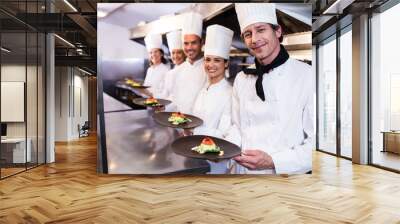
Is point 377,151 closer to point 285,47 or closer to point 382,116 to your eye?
point 382,116

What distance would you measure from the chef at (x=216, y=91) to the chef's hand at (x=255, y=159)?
0.46 metres

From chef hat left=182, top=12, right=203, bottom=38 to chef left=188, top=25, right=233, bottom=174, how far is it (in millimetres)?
165

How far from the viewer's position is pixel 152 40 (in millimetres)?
6242

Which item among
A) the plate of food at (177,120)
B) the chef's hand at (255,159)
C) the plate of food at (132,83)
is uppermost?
the plate of food at (132,83)

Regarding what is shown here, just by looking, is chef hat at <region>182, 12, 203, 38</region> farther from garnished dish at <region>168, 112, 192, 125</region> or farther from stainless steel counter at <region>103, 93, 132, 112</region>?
stainless steel counter at <region>103, 93, 132, 112</region>

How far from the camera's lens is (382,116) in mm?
7344

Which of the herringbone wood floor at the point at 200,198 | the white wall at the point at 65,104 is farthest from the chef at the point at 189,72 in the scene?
the white wall at the point at 65,104

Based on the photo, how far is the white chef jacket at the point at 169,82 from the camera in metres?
6.27

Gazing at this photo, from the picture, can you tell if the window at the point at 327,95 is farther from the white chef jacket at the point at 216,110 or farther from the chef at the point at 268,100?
the white chef jacket at the point at 216,110

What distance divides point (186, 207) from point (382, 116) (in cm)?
487

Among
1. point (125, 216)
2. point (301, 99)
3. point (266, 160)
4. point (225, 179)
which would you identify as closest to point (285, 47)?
point (301, 99)

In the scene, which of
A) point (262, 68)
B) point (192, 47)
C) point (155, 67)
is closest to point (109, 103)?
point (155, 67)

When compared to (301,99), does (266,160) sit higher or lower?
lower

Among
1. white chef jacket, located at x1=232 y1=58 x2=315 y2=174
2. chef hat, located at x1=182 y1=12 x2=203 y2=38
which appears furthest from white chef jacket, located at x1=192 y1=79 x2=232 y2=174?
chef hat, located at x1=182 y1=12 x2=203 y2=38
